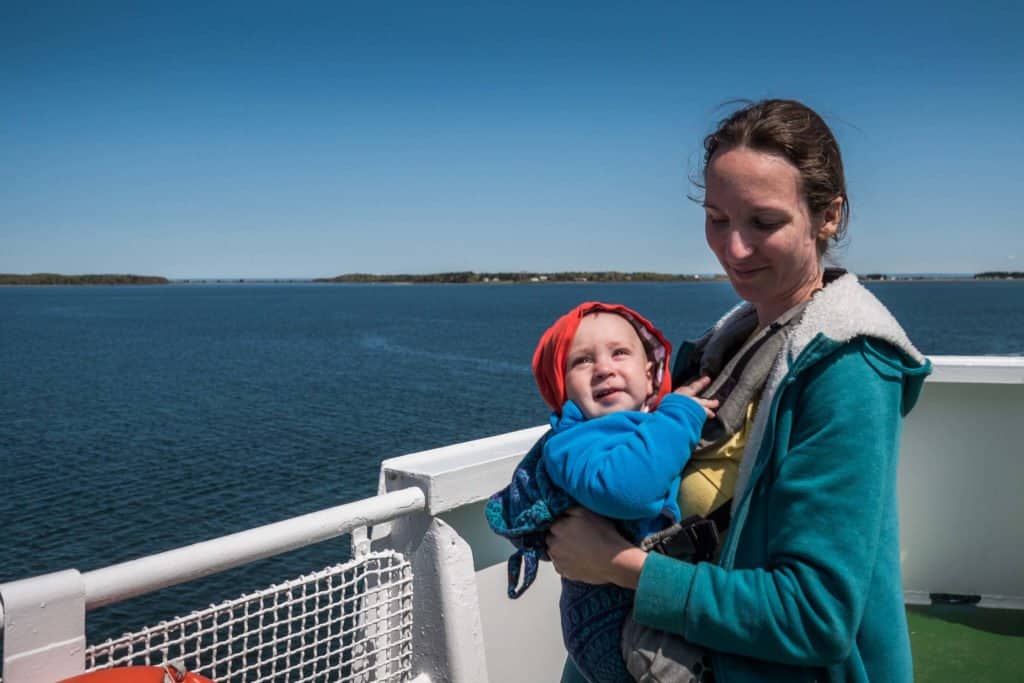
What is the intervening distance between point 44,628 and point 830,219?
1589mm

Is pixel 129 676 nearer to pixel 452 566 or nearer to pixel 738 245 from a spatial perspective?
pixel 452 566

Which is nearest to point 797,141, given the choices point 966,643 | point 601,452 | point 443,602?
point 601,452

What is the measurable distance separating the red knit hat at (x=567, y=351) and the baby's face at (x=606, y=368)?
0.01 m

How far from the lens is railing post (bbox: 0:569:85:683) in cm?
152

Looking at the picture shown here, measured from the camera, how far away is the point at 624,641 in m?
1.36

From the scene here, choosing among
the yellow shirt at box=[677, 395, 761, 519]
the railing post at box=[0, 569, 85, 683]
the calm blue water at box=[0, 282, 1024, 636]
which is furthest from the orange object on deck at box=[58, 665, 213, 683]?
the calm blue water at box=[0, 282, 1024, 636]

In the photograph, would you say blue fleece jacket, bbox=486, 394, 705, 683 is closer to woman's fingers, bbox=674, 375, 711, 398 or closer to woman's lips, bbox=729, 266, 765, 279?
woman's fingers, bbox=674, 375, 711, 398

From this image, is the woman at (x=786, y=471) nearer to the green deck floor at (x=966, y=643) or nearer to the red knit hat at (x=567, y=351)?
the red knit hat at (x=567, y=351)

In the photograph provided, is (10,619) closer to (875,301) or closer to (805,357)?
(805,357)

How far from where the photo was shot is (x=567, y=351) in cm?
163

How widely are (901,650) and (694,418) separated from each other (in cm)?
47

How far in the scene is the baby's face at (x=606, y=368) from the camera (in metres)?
1.55

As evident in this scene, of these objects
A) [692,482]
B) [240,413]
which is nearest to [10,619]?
[692,482]

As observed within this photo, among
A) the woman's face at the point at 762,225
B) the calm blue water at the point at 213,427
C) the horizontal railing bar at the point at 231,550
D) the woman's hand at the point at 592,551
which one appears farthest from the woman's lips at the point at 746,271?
the calm blue water at the point at 213,427
